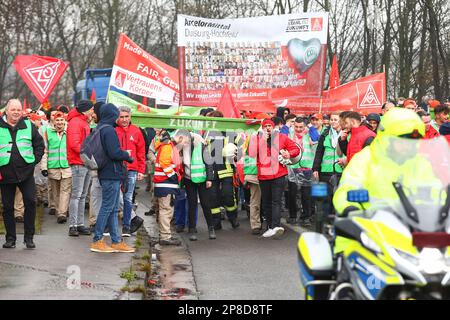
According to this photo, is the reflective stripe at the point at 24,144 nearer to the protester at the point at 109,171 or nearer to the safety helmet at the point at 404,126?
the protester at the point at 109,171

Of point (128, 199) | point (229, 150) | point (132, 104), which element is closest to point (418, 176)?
point (128, 199)

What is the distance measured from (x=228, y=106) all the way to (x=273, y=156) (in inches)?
112

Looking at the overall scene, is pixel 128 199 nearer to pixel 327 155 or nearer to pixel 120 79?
pixel 327 155

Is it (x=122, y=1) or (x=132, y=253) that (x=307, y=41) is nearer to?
(x=132, y=253)

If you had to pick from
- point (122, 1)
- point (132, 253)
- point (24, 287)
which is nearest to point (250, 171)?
point (132, 253)

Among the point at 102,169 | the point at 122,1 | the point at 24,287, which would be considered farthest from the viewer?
the point at 122,1

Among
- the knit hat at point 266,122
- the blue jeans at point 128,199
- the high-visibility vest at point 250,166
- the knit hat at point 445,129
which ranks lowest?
the blue jeans at point 128,199

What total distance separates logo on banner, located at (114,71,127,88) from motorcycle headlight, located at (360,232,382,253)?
12.8m

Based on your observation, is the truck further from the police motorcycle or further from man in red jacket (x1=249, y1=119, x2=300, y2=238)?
the police motorcycle

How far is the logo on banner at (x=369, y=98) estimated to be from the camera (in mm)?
19812

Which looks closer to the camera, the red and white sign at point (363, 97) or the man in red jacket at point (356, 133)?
the man in red jacket at point (356, 133)

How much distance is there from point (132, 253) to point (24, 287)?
2953 mm

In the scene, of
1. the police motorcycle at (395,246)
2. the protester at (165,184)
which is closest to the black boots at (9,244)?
the protester at (165,184)

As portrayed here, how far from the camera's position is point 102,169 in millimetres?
11594
